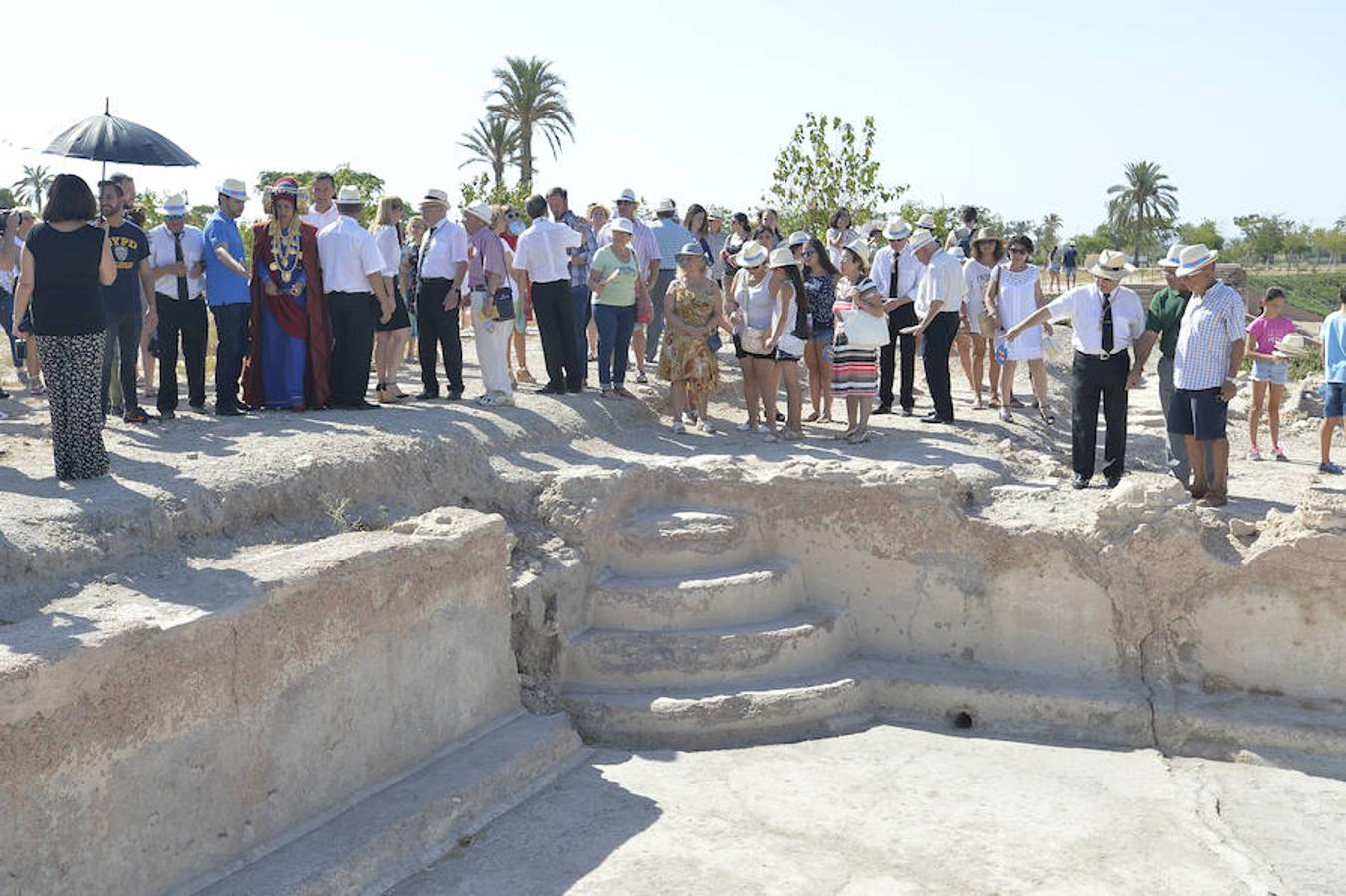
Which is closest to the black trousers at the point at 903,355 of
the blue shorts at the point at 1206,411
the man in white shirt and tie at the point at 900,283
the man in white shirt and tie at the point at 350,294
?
the man in white shirt and tie at the point at 900,283

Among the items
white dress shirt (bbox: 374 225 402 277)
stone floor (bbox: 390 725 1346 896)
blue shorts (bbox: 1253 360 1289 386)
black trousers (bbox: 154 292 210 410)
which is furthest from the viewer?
blue shorts (bbox: 1253 360 1289 386)

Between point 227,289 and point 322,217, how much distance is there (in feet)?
3.11

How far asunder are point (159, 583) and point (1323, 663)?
20.9 ft

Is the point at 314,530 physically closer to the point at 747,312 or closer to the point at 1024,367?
the point at 747,312

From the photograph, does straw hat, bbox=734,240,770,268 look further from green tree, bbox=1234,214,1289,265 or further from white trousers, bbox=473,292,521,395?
green tree, bbox=1234,214,1289,265

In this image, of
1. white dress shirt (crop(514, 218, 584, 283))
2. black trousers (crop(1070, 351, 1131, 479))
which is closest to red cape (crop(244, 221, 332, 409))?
white dress shirt (crop(514, 218, 584, 283))

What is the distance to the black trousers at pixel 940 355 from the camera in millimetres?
10680

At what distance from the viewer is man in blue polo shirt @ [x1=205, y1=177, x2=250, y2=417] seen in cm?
916

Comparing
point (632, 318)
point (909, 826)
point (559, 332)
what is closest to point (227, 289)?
point (559, 332)

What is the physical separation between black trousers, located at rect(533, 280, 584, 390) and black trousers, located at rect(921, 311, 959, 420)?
9.52 ft

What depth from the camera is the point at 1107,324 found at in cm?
889

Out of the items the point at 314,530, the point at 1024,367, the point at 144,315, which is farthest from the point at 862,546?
the point at 1024,367

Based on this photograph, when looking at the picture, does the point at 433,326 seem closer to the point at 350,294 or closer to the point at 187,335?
the point at 350,294

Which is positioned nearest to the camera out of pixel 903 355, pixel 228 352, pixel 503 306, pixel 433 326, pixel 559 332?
pixel 228 352
